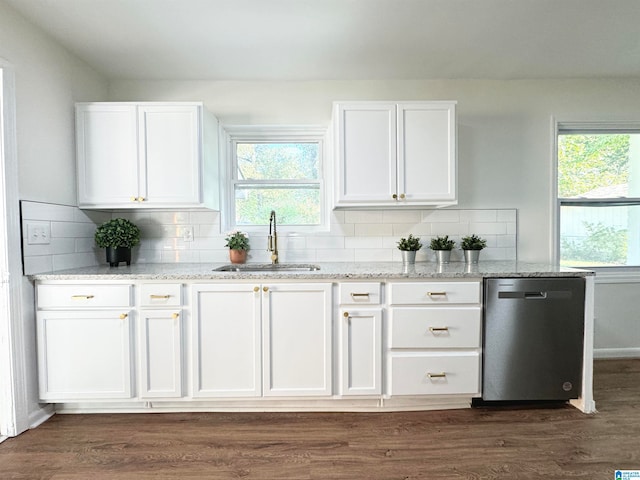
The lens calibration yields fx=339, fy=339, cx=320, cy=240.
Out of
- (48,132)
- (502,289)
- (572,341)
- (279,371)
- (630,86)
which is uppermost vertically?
(630,86)

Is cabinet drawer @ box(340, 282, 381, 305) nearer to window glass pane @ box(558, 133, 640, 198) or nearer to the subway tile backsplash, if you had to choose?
the subway tile backsplash

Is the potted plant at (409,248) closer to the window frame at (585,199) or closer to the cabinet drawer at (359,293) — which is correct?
the cabinet drawer at (359,293)

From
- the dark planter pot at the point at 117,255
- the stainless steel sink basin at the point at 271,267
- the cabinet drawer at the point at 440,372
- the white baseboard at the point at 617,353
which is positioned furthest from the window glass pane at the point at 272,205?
the white baseboard at the point at 617,353

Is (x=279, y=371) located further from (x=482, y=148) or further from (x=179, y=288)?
(x=482, y=148)

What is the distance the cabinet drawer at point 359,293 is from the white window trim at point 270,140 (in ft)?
2.79

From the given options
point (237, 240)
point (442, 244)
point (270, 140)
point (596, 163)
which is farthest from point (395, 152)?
point (596, 163)

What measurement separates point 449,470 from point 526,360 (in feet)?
2.96

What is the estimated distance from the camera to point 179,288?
211cm

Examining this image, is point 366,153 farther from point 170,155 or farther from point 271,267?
point 170,155

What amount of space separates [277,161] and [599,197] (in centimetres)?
287

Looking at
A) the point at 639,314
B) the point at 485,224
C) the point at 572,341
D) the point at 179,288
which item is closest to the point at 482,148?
the point at 485,224

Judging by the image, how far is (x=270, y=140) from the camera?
288 cm

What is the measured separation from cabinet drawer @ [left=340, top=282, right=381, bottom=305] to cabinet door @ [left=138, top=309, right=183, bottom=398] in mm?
1033

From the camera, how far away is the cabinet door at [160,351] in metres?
2.10
